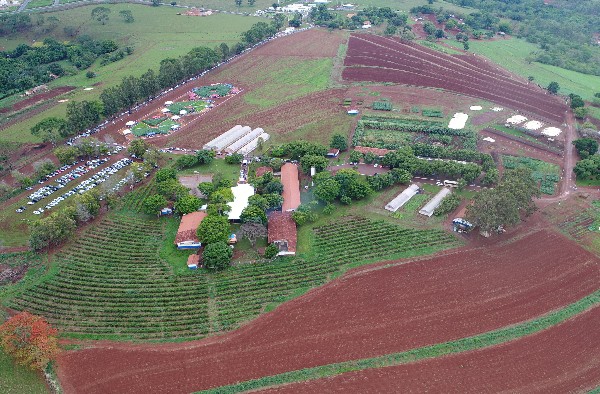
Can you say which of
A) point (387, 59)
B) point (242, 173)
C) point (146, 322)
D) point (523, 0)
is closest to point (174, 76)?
point (242, 173)

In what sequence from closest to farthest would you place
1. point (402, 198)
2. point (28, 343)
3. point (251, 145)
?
point (28, 343) → point (402, 198) → point (251, 145)

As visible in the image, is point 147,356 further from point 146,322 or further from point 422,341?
point 422,341

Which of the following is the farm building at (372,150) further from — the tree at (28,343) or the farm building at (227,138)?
the tree at (28,343)

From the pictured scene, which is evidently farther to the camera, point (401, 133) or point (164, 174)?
point (401, 133)

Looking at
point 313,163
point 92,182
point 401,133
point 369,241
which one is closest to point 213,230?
point 369,241

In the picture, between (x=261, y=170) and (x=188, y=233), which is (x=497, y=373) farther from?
(x=261, y=170)

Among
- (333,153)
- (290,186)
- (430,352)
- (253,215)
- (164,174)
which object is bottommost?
(430,352)

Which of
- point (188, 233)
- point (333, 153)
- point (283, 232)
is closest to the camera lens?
point (188, 233)

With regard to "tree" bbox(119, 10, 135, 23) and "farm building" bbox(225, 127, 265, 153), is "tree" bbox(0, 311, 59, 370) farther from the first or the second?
"tree" bbox(119, 10, 135, 23)

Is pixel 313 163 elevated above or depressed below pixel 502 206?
below
